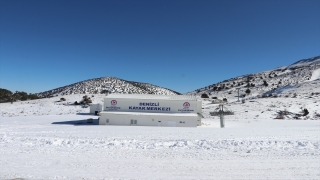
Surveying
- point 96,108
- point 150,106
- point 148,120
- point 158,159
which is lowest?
point 158,159

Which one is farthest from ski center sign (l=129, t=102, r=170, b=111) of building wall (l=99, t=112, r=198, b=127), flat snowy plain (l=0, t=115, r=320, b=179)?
flat snowy plain (l=0, t=115, r=320, b=179)

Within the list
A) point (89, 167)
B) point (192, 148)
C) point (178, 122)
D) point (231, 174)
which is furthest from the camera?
point (178, 122)

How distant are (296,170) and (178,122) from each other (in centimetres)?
1919

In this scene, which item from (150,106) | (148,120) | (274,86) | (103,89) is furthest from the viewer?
(103,89)

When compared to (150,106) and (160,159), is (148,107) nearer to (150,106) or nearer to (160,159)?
(150,106)

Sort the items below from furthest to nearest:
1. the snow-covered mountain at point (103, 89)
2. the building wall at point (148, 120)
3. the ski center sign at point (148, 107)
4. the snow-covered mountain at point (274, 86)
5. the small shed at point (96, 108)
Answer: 1. the snow-covered mountain at point (103, 89)
2. the snow-covered mountain at point (274, 86)
3. the small shed at point (96, 108)
4. the ski center sign at point (148, 107)
5. the building wall at point (148, 120)

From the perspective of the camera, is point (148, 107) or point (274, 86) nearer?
point (148, 107)

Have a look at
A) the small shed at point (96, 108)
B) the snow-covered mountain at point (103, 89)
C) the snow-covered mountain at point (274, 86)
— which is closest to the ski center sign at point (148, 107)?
the small shed at point (96, 108)

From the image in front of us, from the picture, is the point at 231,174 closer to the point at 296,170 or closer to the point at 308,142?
the point at 296,170

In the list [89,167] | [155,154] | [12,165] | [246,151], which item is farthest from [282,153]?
[12,165]

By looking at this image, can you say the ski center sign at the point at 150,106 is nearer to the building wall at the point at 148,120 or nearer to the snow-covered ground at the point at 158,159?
the building wall at the point at 148,120

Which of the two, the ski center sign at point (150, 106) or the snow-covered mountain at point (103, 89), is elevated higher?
the snow-covered mountain at point (103, 89)

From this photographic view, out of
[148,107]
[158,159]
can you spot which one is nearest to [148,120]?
[148,107]

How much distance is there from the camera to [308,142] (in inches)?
479
